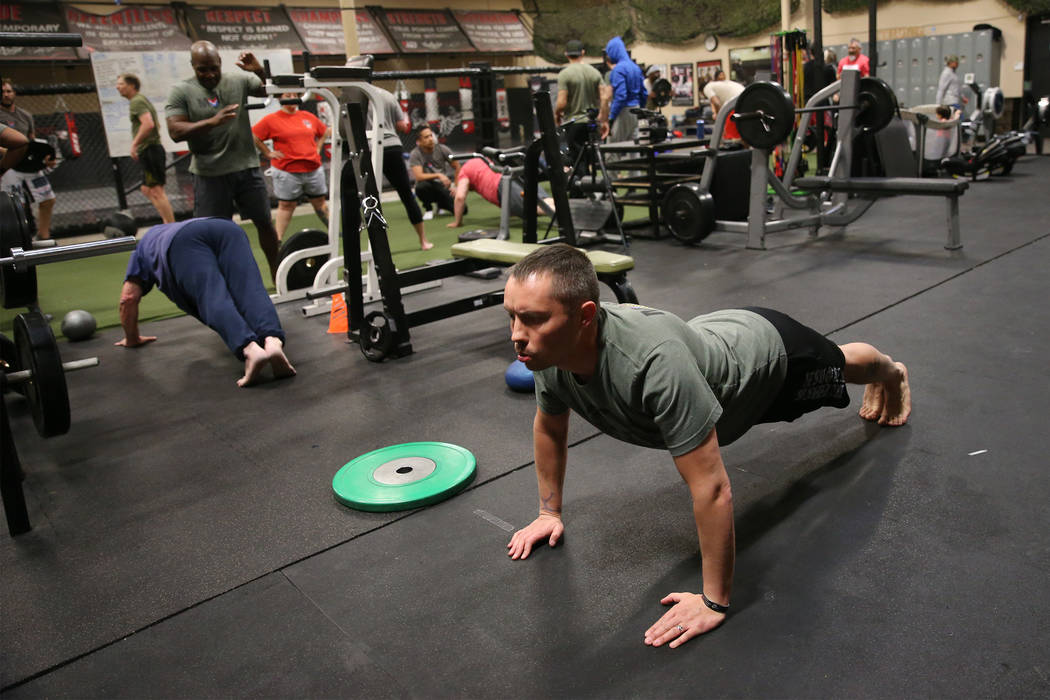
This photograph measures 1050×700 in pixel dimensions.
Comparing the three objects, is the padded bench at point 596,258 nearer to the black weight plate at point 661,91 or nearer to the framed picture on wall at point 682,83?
the black weight plate at point 661,91

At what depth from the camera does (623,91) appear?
7.26m

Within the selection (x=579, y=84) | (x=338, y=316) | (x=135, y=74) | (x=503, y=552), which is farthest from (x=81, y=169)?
(x=503, y=552)

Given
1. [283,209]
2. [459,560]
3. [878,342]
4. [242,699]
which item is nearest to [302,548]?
[459,560]

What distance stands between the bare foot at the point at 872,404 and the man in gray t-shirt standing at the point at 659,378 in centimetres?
72

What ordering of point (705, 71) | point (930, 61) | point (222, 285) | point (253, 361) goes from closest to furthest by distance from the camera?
point (253, 361) → point (222, 285) → point (930, 61) → point (705, 71)

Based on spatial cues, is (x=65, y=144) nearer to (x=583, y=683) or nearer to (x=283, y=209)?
(x=283, y=209)

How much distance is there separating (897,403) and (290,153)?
4.42m

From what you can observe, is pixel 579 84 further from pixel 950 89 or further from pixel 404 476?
pixel 950 89

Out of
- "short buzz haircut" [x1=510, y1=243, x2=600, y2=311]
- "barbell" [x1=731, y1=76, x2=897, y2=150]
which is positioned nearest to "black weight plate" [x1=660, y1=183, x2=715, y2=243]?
"barbell" [x1=731, y1=76, x2=897, y2=150]

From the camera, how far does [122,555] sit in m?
1.88

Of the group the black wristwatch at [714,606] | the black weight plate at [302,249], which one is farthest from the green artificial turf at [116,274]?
the black wristwatch at [714,606]

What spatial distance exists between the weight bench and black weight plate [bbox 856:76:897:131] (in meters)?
0.51

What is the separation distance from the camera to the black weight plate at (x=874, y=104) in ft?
16.6

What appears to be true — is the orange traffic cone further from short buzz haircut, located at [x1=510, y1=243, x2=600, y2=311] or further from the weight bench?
the weight bench
